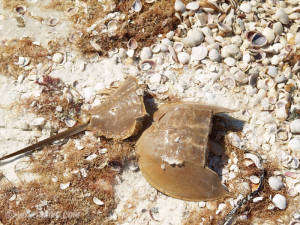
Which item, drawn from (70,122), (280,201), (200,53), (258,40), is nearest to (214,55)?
(200,53)

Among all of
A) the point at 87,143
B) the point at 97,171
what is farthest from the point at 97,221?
the point at 87,143

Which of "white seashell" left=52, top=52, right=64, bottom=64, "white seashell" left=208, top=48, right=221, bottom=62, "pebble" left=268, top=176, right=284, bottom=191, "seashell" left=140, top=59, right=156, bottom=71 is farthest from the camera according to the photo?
"white seashell" left=52, top=52, right=64, bottom=64

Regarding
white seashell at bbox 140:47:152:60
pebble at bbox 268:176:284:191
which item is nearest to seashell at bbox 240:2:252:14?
white seashell at bbox 140:47:152:60

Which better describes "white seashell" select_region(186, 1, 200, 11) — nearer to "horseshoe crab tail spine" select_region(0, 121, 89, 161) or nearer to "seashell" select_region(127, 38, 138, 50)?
"seashell" select_region(127, 38, 138, 50)

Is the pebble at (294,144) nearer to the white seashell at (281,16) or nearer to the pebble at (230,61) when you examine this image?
the pebble at (230,61)

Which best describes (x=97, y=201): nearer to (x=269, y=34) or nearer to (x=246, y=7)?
(x=269, y=34)

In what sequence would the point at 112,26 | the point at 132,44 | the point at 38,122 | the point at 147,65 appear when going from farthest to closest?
the point at 112,26 → the point at 132,44 → the point at 147,65 → the point at 38,122
